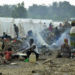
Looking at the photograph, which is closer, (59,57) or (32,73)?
(32,73)

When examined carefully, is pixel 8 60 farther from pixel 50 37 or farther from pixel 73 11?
pixel 73 11

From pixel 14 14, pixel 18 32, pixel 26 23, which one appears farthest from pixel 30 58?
pixel 14 14

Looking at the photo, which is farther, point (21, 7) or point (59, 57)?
point (21, 7)

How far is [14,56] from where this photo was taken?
1157 cm

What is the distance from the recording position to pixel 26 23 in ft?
81.7

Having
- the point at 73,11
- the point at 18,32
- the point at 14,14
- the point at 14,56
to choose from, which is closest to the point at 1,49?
the point at 14,56

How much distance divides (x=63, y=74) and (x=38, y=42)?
366 inches

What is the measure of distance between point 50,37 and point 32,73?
13.5m

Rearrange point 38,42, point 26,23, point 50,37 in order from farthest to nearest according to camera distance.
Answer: point 26,23 < point 50,37 < point 38,42

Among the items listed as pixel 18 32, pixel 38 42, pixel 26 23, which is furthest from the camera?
pixel 26 23

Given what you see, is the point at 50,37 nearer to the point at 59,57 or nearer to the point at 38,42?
the point at 38,42

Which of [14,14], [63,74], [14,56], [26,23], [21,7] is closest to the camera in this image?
[63,74]

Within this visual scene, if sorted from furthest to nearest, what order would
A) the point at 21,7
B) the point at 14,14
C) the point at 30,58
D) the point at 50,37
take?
the point at 21,7 < the point at 14,14 < the point at 50,37 < the point at 30,58

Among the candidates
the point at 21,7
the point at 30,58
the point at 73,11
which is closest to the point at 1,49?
the point at 30,58
